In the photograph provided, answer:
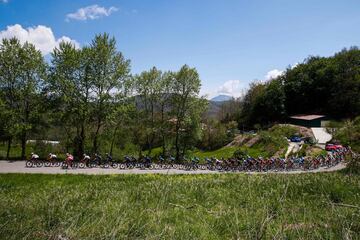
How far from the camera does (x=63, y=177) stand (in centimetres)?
2605

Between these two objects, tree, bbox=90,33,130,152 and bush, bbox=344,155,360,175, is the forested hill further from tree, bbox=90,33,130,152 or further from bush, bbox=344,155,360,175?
bush, bbox=344,155,360,175

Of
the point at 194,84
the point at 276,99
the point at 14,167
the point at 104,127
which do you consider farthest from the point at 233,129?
the point at 14,167

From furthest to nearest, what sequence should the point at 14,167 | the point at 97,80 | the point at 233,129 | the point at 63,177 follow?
the point at 233,129
the point at 97,80
the point at 14,167
the point at 63,177

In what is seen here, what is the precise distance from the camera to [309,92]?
93750 millimetres

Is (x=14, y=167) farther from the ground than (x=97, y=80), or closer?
closer

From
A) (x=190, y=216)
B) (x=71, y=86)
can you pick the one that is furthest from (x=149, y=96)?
(x=190, y=216)

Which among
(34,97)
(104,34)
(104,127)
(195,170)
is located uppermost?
(104,34)

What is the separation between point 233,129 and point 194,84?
32.2 m

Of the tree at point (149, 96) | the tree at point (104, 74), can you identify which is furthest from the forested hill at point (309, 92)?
the tree at point (104, 74)

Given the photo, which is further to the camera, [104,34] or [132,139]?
[132,139]

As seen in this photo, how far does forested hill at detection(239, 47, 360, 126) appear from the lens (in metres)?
85.4

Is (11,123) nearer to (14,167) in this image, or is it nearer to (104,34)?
(14,167)

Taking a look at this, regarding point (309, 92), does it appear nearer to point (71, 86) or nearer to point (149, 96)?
point (149, 96)

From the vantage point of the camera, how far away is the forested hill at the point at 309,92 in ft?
280
